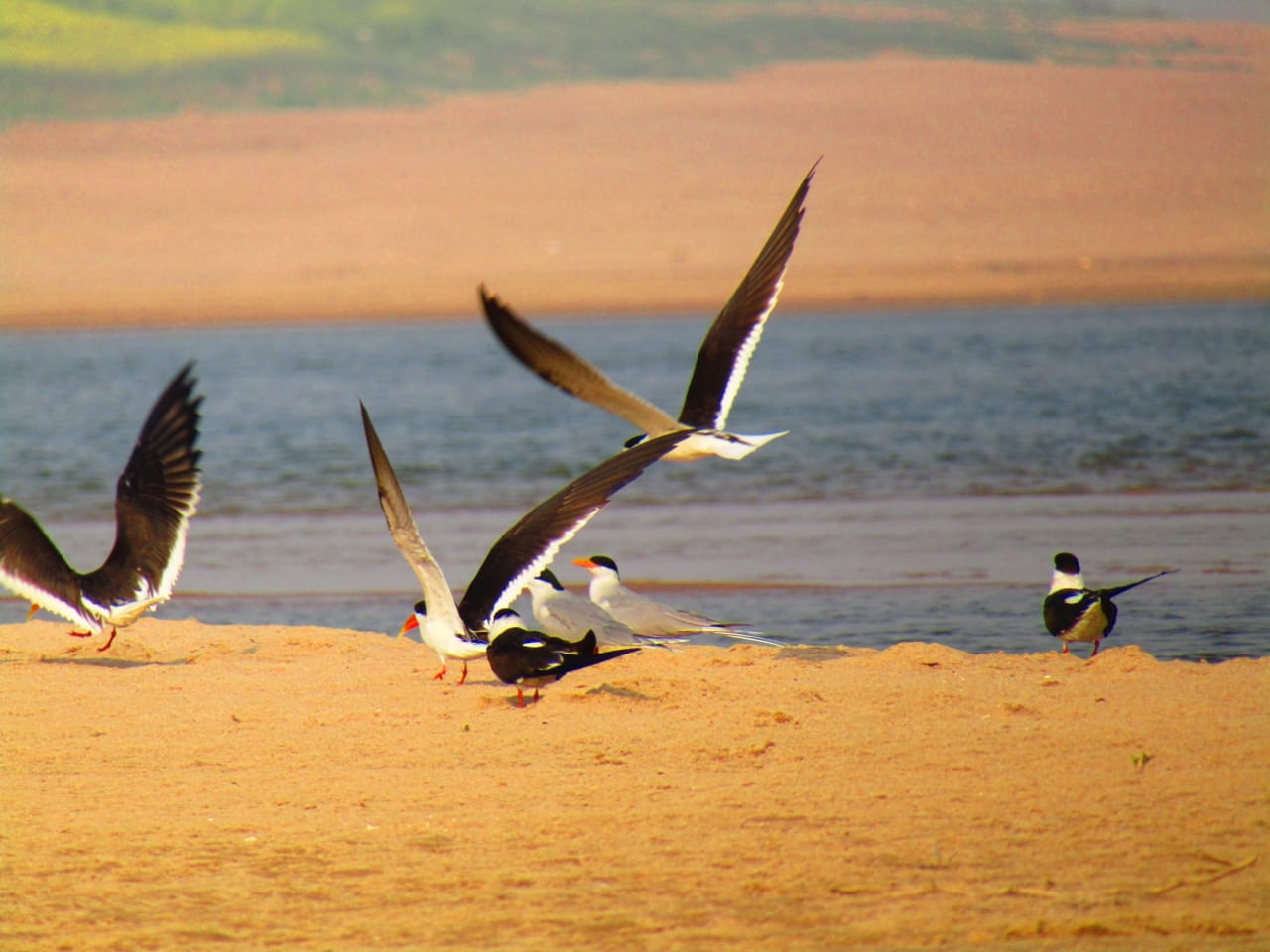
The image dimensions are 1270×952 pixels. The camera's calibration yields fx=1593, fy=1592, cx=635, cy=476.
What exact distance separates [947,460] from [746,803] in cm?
1057

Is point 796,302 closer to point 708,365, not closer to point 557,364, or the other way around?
point 708,365

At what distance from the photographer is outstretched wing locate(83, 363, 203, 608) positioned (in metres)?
8.10

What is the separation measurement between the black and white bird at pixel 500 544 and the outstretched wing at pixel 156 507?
166cm

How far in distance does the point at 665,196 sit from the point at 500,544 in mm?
52360

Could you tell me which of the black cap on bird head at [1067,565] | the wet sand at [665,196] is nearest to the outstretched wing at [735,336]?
the black cap on bird head at [1067,565]

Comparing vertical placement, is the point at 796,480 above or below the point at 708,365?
below

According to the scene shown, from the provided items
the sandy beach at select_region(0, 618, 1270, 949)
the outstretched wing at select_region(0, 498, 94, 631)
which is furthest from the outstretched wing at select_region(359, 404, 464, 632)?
the outstretched wing at select_region(0, 498, 94, 631)

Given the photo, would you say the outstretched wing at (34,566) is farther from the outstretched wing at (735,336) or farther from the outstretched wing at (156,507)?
the outstretched wing at (735,336)

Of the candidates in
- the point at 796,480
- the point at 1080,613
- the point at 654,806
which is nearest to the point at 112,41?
the point at 796,480

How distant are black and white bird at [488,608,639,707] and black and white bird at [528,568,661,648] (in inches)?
24.8

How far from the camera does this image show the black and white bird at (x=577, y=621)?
7.87m

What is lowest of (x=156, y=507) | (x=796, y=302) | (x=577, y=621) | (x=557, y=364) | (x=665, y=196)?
(x=577, y=621)

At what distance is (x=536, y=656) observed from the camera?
7.06m

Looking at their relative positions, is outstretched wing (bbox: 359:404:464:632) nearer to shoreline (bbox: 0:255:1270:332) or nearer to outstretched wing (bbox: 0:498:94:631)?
outstretched wing (bbox: 0:498:94:631)
